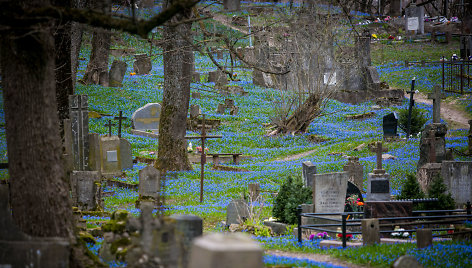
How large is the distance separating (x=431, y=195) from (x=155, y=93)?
29.0 meters

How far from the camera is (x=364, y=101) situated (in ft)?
145

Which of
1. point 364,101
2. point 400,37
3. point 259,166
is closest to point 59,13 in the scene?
point 259,166

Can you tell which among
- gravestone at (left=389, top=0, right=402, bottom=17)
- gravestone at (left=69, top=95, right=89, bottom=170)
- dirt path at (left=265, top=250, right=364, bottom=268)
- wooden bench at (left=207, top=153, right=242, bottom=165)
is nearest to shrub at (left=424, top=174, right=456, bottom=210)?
dirt path at (left=265, top=250, right=364, bottom=268)

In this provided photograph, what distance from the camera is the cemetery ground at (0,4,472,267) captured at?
38.4 feet

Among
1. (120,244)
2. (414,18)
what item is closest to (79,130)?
(120,244)

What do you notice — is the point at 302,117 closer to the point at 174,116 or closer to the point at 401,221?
the point at 174,116

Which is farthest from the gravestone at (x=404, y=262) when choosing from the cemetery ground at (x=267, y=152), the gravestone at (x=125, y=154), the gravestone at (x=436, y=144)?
the gravestone at (x=125, y=154)

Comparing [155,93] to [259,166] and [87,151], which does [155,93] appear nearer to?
[259,166]

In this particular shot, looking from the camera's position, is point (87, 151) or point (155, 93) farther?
point (155, 93)

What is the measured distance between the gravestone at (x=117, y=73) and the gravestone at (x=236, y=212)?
1102 inches

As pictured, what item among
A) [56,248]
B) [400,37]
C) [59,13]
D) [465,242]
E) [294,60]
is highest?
[400,37]

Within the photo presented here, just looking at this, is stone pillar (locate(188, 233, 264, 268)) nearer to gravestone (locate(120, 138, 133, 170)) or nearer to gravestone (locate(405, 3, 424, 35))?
gravestone (locate(120, 138, 133, 170))

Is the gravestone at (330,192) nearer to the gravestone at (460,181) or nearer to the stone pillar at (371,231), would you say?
the stone pillar at (371,231)

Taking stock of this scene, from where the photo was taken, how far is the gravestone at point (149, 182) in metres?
18.1
